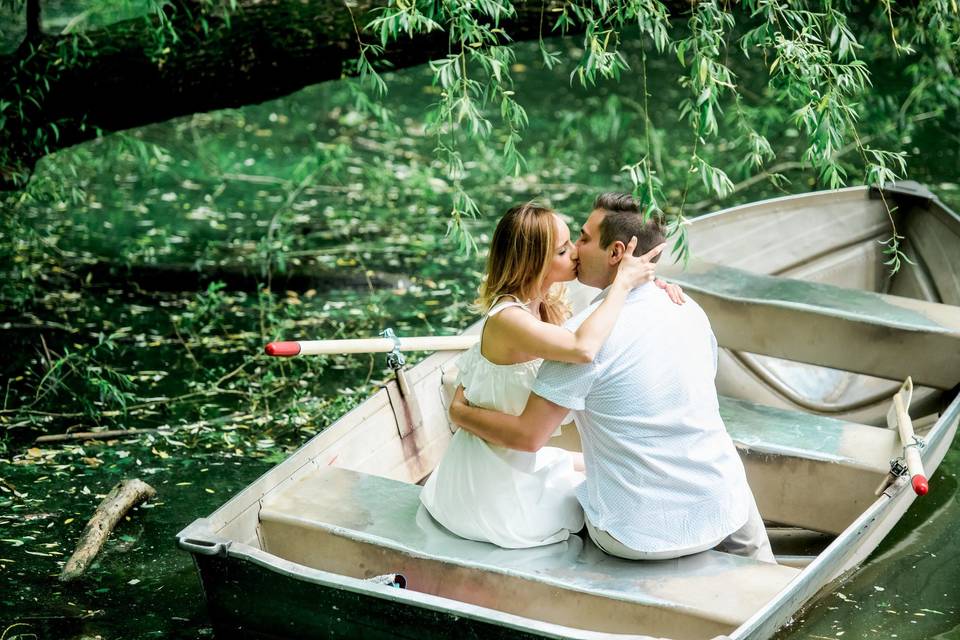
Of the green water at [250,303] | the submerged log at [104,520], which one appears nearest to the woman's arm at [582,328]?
the green water at [250,303]

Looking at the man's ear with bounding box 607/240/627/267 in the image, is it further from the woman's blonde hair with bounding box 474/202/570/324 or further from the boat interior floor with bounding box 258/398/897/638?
the boat interior floor with bounding box 258/398/897/638

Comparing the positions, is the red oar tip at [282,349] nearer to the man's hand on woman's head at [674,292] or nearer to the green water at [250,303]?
the green water at [250,303]

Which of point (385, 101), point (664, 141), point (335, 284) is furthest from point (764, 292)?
point (385, 101)

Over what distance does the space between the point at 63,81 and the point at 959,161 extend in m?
7.15

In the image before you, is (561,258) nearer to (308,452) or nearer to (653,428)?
(653,428)

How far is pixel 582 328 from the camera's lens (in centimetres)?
307

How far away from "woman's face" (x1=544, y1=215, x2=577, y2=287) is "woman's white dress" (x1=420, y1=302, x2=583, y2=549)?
0.70 ft

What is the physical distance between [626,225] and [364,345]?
1.24 meters

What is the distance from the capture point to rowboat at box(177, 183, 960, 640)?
10.3ft

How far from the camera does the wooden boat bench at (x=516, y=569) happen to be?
3105mm

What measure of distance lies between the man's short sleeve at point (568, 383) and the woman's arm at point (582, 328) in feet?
0.11

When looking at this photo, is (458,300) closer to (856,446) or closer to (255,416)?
(255,416)

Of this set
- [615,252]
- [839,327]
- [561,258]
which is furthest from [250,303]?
[615,252]

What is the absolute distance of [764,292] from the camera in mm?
5129
